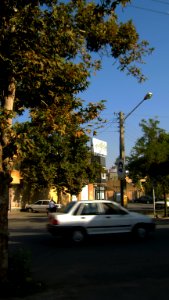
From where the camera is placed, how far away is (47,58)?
8.48m

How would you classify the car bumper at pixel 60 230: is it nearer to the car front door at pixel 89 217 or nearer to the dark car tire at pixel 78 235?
the dark car tire at pixel 78 235

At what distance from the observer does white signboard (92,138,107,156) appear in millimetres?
60934

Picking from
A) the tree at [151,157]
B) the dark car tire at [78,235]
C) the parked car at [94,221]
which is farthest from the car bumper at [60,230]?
the tree at [151,157]

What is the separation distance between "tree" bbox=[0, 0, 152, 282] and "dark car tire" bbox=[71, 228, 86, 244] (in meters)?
6.70

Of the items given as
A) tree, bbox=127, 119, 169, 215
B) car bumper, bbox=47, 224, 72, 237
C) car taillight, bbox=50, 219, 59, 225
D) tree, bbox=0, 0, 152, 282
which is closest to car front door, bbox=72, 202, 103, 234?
car bumper, bbox=47, 224, 72, 237

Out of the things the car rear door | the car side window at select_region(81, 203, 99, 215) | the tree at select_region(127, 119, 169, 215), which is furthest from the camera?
the tree at select_region(127, 119, 169, 215)

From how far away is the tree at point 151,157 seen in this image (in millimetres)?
33938

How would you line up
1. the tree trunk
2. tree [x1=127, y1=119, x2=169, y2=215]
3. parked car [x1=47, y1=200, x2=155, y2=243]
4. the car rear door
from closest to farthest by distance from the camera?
1. the tree trunk
2. parked car [x1=47, y1=200, x2=155, y2=243]
3. the car rear door
4. tree [x1=127, y1=119, x2=169, y2=215]

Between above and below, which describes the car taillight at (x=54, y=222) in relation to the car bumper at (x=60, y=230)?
above

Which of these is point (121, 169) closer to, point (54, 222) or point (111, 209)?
point (111, 209)

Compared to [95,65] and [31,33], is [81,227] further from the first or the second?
[31,33]

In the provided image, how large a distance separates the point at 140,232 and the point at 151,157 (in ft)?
58.3

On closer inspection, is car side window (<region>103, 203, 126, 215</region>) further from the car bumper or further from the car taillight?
the car taillight


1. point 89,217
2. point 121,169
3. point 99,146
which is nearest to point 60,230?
point 89,217
